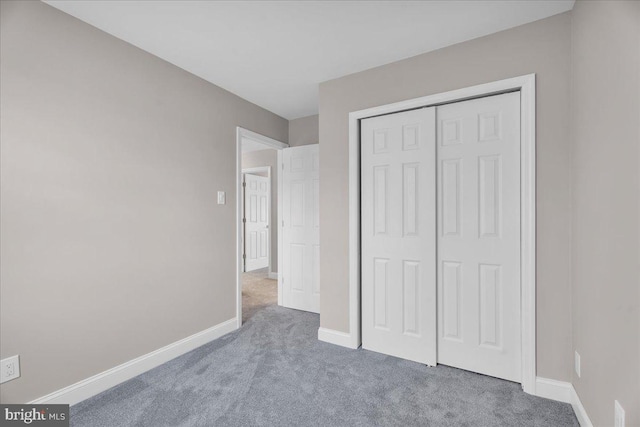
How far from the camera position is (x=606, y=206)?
1280 mm

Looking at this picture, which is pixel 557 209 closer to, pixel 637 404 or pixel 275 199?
pixel 637 404

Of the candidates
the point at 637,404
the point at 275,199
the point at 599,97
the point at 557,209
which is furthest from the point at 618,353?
the point at 275,199

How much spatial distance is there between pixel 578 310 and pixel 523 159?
96cm

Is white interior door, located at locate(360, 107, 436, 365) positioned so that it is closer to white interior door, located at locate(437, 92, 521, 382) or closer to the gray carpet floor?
white interior door, located at locate(437, 92, 521, 382)

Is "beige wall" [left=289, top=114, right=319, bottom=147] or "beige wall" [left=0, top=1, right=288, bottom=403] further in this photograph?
"beige wall" [left=289, top=114, right=319, bottom=147]

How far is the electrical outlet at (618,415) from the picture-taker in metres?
1.12

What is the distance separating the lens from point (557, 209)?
178 cm

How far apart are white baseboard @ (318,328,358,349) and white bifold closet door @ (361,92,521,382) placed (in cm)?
17

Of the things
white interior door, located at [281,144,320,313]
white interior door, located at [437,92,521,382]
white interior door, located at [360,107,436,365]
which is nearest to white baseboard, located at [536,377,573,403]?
white interior door, located at [437,92,521,382]

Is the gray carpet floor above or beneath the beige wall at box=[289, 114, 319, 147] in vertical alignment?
beneath

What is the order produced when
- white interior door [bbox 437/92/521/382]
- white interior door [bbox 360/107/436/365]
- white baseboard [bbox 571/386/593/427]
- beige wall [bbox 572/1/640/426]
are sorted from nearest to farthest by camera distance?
beige wall [bbox 572/1/640/426] → white baseboard [bbox 571/386/593/427] → white interior door [bbox 437/92/521/382] → white interior door [bbox 360/107/436/365]

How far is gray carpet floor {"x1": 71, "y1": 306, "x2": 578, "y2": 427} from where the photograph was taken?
1629 mm

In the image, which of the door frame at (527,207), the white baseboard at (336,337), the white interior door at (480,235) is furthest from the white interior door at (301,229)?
the door frame at (527,207)

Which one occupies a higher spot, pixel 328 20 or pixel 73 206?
pixel 328 20
